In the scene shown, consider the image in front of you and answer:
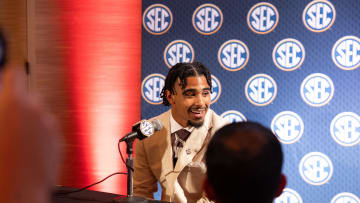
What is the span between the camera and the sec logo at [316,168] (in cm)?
205

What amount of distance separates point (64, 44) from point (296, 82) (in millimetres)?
1540

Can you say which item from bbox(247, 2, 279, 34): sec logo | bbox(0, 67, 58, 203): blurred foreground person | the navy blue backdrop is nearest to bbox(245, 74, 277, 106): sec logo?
the navy blue backdrop

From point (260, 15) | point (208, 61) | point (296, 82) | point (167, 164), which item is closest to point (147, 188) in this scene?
point (167, 164)

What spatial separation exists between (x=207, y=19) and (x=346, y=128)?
107 cm

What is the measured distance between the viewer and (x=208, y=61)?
7.26 feet

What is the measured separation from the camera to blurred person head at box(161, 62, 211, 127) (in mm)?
1617

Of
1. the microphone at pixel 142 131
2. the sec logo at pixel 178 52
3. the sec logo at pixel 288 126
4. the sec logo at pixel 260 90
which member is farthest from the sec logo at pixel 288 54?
the microphone at pixel 142 131

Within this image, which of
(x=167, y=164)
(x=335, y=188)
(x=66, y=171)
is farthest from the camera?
(x=66, y=171)

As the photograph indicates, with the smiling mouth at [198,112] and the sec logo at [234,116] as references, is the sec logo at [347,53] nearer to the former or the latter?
the sec logo at [234,116]

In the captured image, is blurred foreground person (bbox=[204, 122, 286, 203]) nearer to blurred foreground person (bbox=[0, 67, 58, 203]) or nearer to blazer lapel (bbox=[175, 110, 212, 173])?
blurred foreground person (bbox=[0, 67, 58, 203])

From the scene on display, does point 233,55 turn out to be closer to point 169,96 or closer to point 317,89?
point 317,89

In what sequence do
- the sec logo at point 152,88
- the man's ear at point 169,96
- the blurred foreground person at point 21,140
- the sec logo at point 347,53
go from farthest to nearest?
the sec logo at point 152,88 < the sec logo at point 347,53 < the man's ear at point 169,96 < the blurred foreground person at point 21,140

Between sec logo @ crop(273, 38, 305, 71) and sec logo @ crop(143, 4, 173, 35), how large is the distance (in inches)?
28.2

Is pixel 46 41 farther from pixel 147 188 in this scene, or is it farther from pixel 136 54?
pixel 147 188
